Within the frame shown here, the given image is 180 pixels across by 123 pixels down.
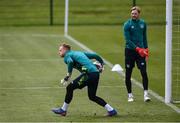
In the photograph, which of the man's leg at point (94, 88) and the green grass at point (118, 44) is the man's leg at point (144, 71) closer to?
the green grass at point (118, 44)

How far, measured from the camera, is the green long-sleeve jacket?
15965 millimetres

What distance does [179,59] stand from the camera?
79.9 feet

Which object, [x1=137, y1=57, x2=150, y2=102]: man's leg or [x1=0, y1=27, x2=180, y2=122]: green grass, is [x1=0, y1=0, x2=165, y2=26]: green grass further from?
[x1=137, y1=57, x2=150, y2=102]: man's leg

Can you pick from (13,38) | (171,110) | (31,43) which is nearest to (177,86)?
(171,110)

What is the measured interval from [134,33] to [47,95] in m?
2.88

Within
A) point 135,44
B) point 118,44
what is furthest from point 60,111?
point 118,44

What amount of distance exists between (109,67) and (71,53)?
8.82 m

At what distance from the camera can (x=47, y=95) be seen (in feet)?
56.7

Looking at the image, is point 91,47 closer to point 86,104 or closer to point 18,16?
point 86,104

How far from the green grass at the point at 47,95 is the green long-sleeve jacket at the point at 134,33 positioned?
136cm

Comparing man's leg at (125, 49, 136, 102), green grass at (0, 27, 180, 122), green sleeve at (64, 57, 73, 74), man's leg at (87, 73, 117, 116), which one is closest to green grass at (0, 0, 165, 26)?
green grass at (0, 27, 180, 122)

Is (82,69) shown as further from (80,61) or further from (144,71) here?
(144,71)

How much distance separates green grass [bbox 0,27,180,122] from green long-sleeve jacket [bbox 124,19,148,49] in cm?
136

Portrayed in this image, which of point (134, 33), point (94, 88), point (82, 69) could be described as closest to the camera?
point (82, 69)
